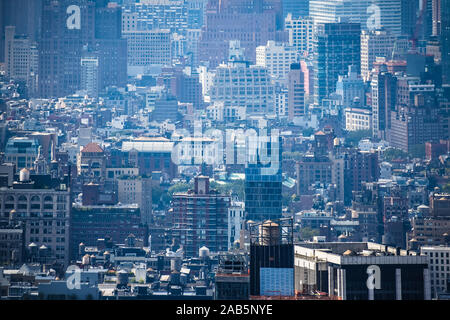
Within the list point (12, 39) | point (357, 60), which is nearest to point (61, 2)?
point (12, 39)

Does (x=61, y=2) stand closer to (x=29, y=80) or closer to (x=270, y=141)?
(x=29, y=80)

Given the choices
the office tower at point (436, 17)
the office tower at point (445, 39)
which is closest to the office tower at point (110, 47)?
the office tower at point (436, 17)

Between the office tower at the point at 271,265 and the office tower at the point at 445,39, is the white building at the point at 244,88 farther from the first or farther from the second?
the office tower at the point at 271,265

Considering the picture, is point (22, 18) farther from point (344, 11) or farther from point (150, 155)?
point (150, 155)

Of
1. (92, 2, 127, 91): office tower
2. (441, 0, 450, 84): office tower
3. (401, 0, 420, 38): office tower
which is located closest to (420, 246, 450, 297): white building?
(441, 0, 450, 84): office tower

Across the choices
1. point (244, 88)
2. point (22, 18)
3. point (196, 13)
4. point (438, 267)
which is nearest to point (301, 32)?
point (196, 13)

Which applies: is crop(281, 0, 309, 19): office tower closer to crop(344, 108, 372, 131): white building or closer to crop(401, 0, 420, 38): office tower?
crop(401, 0, 420, 38): office tower
